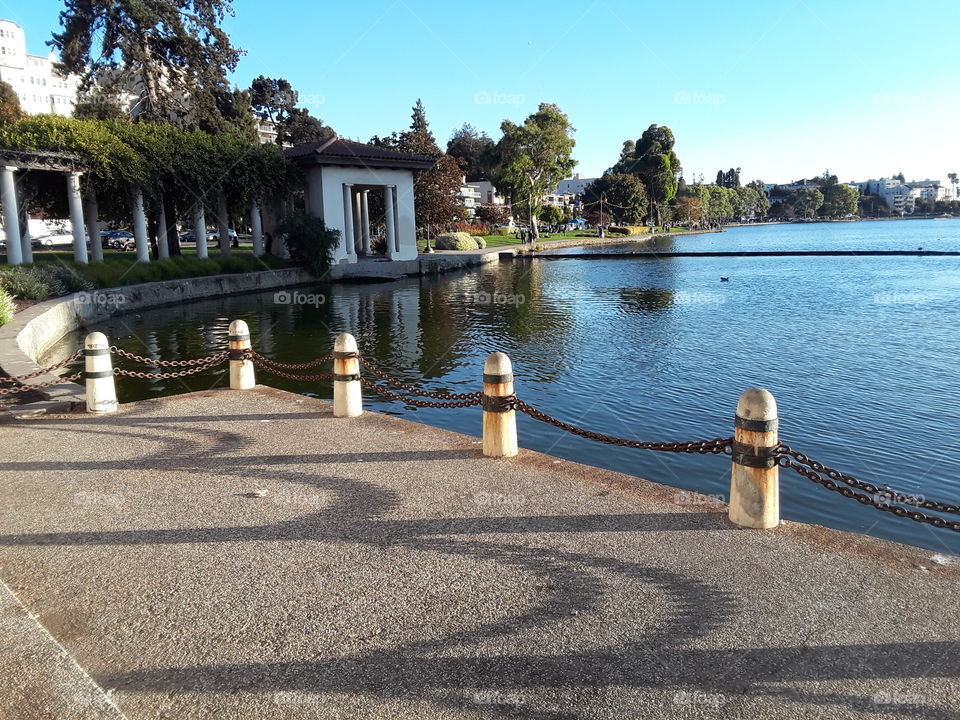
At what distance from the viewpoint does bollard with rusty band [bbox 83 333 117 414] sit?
383 inches

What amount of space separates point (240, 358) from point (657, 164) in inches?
4780

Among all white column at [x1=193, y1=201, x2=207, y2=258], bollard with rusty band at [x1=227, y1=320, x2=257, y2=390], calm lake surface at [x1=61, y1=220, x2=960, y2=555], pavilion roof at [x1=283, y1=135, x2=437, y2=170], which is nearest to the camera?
calm lake surface at [x1=61, y1=220, x2=960, y2=555]

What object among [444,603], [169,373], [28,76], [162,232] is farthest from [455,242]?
[28,76]

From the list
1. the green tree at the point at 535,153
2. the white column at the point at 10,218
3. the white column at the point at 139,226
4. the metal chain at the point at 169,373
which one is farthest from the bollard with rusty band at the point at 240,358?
the green tree at the point at 535,153

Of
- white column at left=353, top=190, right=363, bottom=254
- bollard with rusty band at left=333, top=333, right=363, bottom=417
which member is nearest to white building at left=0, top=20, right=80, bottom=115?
white column at left=353, top=190, right=363, bottom=254

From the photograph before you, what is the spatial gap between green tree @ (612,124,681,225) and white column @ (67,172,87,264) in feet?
346

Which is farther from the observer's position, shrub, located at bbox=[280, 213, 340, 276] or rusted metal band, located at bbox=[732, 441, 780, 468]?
shrub, located at bbox=[280, 213, 340, 276]

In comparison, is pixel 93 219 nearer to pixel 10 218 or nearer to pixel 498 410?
pixel 10 218

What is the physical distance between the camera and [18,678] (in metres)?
3.83

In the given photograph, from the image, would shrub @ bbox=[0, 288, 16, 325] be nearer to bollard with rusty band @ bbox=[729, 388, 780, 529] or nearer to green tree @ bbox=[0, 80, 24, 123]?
bollard with rusty band @ bbox=[729, 388, 780, 529]

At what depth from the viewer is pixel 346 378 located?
924 centimetres

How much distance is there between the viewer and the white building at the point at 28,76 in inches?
4749

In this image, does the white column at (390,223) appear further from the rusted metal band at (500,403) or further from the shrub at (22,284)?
the rusted metal band at (500,403)

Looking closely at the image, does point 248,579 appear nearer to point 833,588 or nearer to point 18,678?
point 18,678
